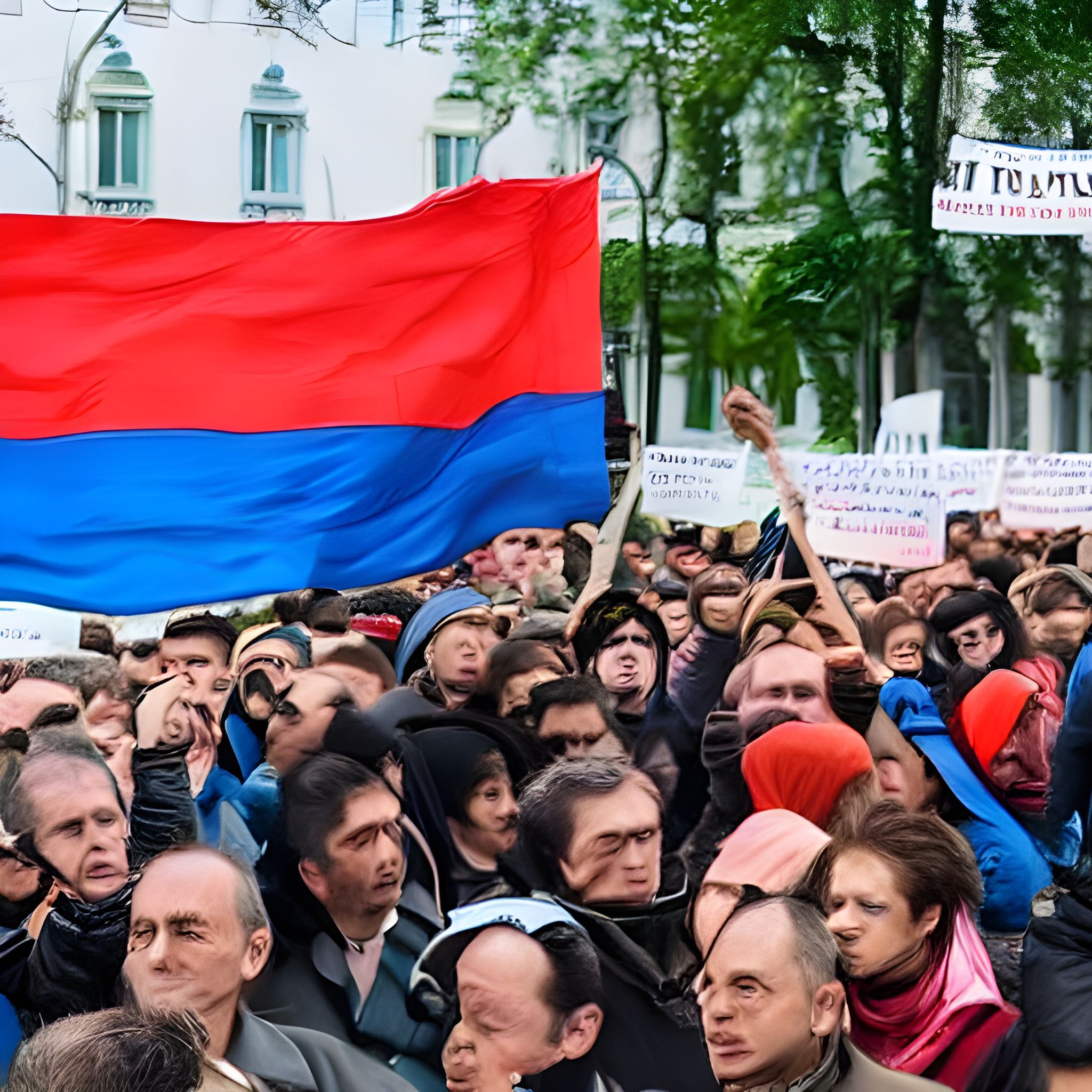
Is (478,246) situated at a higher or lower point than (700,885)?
higher

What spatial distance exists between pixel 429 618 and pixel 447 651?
0.13 metres

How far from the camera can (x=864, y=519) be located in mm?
4324

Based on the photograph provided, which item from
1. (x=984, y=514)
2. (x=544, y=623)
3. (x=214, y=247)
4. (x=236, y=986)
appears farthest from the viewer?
(x=984, y=514)

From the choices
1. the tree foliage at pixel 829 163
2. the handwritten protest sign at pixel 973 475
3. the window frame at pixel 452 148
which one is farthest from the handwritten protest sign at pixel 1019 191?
the window frame at pixel 452 148

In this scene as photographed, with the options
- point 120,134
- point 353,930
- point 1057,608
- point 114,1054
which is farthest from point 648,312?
point 114,1054

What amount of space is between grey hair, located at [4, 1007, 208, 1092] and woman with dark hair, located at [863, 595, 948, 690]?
2216 millimetres

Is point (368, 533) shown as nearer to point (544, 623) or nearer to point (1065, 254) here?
point (544, 623)

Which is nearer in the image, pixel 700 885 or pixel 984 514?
pixel 700 885

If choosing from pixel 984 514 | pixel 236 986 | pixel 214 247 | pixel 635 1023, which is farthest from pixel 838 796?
pixel 214 247

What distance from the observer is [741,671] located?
4.02 m

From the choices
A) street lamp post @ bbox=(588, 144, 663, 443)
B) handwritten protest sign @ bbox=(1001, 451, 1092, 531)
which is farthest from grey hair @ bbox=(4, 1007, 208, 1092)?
handwritten protest sign @ bbox=(1001, 451, 1092, 531)

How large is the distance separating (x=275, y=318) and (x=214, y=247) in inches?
10.5

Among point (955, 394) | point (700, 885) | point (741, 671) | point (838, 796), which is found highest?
point (955, 394)

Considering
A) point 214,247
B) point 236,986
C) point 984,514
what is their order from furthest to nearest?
1. point 984,514
2. point 214,247
3. point 236,986
